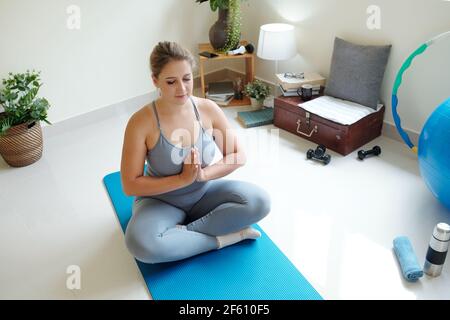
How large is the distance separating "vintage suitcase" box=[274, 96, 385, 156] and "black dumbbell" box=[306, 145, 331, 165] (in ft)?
0.36

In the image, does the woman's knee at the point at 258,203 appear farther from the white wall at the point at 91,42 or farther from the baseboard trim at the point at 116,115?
the white wall at the point at 91,42

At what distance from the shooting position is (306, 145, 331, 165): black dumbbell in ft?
7.52

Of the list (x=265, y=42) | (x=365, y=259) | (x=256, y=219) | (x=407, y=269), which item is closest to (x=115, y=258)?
(x=256, y=219)

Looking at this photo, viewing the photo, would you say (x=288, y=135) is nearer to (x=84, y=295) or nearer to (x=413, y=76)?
(x=413, y=76)

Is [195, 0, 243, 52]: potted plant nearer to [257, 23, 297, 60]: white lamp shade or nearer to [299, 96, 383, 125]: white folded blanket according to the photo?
[257, 23, 297, 60]: white lamp shade

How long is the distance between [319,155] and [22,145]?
6.05 ft

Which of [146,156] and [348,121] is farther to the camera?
[348,121]

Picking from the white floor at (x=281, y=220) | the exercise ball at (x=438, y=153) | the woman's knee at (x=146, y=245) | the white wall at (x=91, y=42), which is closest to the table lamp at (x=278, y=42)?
the white floor at (x=281, y=220)

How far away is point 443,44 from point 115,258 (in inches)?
81.2

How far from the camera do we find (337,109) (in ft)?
7.88

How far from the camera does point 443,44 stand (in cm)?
208

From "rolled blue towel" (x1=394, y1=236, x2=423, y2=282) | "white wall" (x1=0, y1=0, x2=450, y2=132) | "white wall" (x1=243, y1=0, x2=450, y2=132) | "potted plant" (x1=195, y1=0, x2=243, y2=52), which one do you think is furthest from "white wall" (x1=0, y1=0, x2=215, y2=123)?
"rolled blue towel" (x1=394, y1=236, x2=423, y2=282)

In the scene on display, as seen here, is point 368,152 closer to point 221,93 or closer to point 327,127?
point 327,127
